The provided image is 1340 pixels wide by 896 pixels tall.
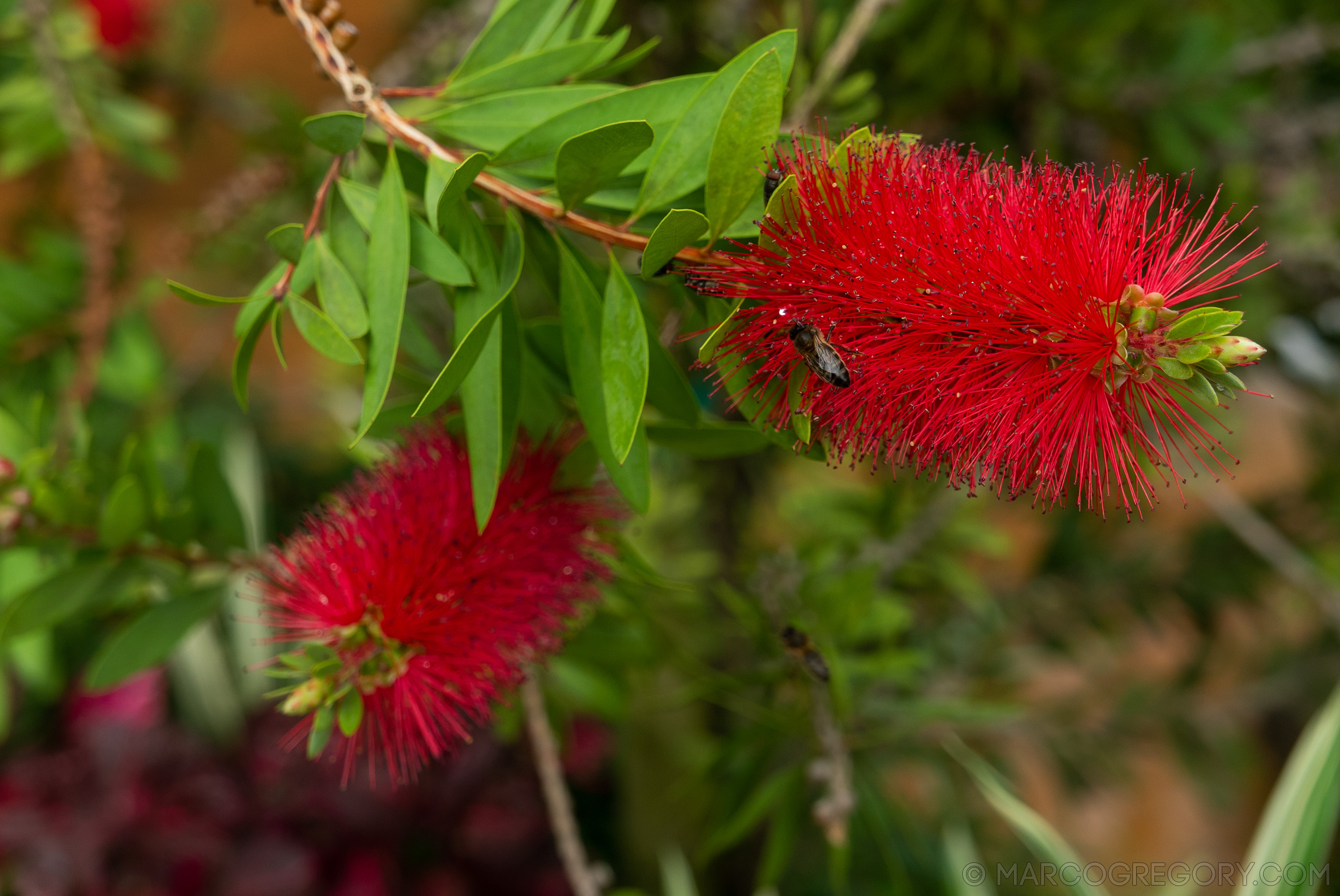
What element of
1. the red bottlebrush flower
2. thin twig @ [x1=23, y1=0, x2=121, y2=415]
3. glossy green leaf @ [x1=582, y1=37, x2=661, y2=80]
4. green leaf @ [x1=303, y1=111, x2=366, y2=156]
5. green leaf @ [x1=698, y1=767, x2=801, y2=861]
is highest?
the red bottlebrush flower

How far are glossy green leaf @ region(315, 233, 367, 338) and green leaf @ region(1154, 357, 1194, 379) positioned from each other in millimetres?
299

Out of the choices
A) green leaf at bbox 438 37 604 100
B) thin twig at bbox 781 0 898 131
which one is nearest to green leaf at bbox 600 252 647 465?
green leaf at bbox 438 37 604 100

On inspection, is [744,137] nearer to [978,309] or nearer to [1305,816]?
[978,309]

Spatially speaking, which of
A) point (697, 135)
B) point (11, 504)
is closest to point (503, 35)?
point (697, 135)

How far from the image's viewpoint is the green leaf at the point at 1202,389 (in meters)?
0.28

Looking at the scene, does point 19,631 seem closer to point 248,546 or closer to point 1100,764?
point 248,546

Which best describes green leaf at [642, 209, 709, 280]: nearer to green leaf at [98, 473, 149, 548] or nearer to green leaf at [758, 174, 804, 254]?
green leaf at [758, 174, 804, 254]

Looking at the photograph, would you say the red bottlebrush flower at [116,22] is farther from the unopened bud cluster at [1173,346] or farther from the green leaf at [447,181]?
the unopened bud cluster at [1173,346]

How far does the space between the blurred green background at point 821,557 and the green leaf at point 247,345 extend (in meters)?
0.21

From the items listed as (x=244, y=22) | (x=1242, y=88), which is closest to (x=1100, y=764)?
(x=1242, y=88)

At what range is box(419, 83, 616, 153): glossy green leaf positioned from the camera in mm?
368

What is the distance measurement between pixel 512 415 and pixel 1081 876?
56cm

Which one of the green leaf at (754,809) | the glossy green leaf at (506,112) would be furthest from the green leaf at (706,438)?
the green leaf at (754,809)

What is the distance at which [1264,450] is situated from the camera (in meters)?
1.96
